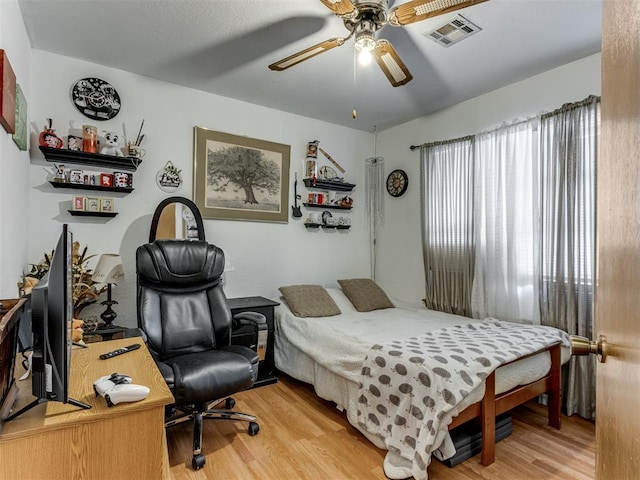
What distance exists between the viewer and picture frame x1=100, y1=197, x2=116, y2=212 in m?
2.65

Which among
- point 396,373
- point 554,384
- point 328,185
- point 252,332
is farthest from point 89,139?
point 554,384

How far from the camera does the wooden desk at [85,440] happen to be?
3.13 feet

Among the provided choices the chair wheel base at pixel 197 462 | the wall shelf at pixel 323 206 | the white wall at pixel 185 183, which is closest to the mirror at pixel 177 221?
the white wall at pixel 185 183

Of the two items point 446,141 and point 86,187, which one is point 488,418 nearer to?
point 446,141

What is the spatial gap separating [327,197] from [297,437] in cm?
242

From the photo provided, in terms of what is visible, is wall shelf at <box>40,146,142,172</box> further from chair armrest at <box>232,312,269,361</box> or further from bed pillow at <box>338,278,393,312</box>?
bed pillow at <box>338,278,393,312</box>

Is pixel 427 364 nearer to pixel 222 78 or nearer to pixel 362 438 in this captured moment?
pixel 362 438

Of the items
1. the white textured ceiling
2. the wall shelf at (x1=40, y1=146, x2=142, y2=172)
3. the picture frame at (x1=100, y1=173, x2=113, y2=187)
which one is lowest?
the picture frame at (x1=100, y1=173, x2=113, y2=187)

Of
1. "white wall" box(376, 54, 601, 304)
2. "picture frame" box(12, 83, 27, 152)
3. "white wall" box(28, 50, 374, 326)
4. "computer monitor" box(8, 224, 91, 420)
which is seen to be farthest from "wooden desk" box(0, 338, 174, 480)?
"white wall" box(376, 54, 601, 304)

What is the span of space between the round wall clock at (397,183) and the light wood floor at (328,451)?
2314 mm

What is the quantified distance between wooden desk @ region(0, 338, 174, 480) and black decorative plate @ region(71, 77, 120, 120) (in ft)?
7.08

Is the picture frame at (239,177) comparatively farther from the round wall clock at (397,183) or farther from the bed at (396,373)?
the round wall clock at (397,183)

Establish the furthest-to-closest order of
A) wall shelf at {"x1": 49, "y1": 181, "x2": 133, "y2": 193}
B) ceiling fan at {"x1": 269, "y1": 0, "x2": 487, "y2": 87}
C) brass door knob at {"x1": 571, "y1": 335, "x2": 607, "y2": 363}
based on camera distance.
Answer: wall shelf at {"x1": 49, "y1": 181, "x2": 133, "y2": 193} < ceiling fan at {"x1": 269, "y1": 0, "x2": 487, "y2": 87} < brass door knob at {"x1": 571, "y1": 335, "x2": 607, "y2": 363}

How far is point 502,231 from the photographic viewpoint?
2928 millimetres
